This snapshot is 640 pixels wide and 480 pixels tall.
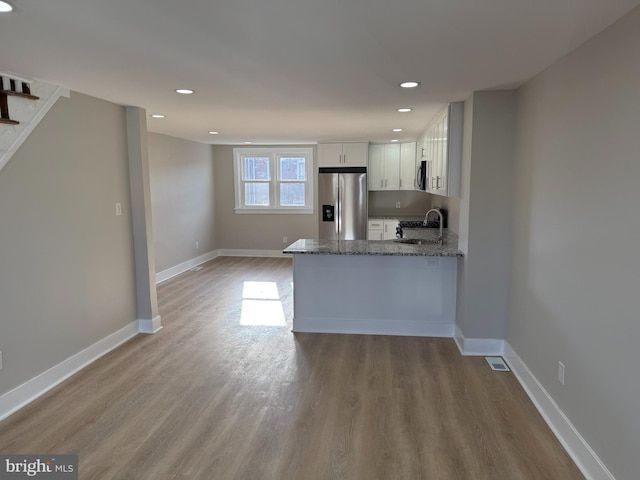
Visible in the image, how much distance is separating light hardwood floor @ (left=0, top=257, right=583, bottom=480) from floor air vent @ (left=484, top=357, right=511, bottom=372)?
0.20ft

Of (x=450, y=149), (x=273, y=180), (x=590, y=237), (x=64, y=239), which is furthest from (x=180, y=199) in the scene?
(x=590, y=237)

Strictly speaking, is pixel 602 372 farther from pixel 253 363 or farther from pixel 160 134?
pixel 160 134

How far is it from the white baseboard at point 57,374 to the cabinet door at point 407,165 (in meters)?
4.96

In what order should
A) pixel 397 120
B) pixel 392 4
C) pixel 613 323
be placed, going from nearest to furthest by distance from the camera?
pixel 392 4 → pixel 613 323 → pixel 397 120

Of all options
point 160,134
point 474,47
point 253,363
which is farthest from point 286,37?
point 160,134

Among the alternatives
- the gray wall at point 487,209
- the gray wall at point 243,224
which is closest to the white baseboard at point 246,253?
the gray wall at point 243,224

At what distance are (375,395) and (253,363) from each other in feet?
3.63

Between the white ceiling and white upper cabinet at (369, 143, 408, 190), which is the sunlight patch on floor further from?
white upper cabinet at (369, 143, 408, 190)

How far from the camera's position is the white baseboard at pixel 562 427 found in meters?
2.04

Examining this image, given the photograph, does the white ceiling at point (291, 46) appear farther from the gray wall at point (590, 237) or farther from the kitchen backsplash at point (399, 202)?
the kitchen backsplash at point (399, 202)

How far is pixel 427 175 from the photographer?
202 inches

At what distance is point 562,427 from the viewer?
240 cm

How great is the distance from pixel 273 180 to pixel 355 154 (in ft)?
6.24

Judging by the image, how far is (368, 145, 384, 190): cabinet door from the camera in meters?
7.28
